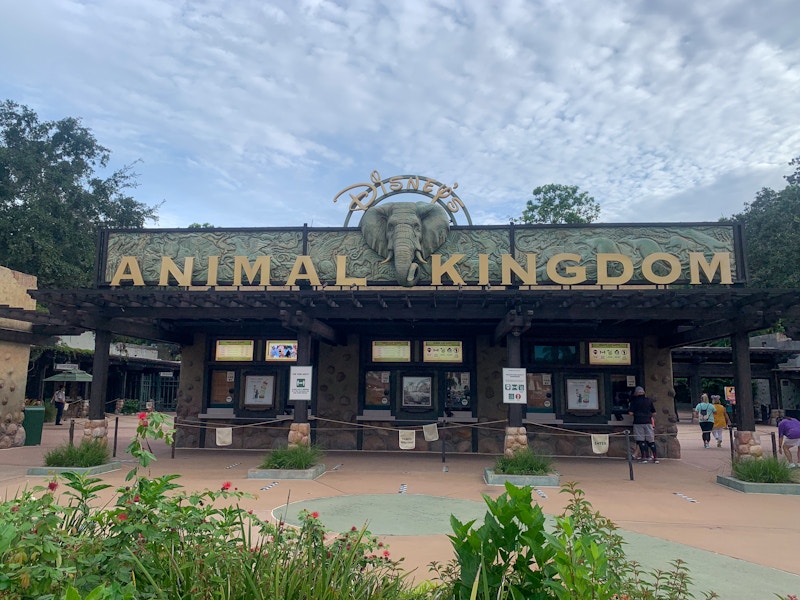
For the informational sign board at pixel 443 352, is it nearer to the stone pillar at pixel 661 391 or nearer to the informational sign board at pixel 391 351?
the informational sign board at pixel 391 351

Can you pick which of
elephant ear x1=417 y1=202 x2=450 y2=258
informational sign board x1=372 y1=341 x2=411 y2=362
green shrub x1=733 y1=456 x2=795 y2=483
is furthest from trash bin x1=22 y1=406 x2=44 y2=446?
green shrub x1=733 y1=456 x2=795 y2=483

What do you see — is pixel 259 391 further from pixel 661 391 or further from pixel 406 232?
pixel 661 391

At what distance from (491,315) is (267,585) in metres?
9.87

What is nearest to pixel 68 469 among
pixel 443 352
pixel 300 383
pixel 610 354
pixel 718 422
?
pixel 300 383

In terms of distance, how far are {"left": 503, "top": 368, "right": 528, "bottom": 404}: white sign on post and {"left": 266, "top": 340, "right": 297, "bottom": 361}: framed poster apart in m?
6.50

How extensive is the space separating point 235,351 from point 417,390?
17.8ft

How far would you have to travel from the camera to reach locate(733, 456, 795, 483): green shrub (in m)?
9.52

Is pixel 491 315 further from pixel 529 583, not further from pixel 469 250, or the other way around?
pixel 529 583

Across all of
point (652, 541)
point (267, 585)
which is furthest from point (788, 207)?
point (267, 585)

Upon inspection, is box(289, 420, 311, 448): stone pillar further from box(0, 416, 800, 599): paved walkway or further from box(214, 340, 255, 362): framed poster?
box(214, 340, 255, 362): framed poster

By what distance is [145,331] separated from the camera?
14023 millimetres

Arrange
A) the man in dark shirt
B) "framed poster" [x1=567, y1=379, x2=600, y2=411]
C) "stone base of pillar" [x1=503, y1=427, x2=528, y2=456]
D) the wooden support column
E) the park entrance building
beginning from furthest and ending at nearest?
"framed poster" [x1=567, y1=379, x2=600, y2=411], the man in dark shirt, the park entrance building, the wooden support column, "stone base of pillar" [x1=503, y1=427, x2=528, y2=456]

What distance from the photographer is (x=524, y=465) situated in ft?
33.1

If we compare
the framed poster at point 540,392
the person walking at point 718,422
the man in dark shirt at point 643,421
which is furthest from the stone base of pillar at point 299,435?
the person walking at point 718,422
